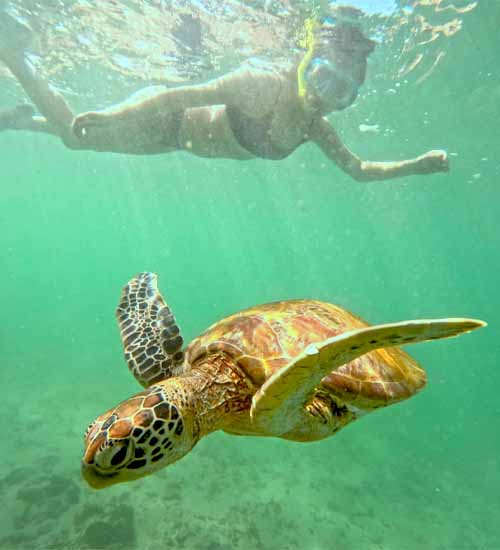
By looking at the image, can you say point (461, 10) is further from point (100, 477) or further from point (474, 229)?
point (474, 229)

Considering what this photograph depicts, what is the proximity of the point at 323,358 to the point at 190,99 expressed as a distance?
5.06 metres

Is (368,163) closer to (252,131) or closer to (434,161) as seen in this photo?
(434,161)

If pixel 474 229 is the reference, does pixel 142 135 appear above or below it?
above

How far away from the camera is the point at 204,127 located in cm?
575

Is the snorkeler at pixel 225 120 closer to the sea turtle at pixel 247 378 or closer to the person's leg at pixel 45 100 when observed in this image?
the person's leg at pixel 45 100

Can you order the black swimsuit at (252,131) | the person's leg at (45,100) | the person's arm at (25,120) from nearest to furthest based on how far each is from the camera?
1. the black swimsuit at (252,131)
2. the person's leg at (45,100)
3. the person's arm at (25,120)

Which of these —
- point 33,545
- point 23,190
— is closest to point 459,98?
point 33,545

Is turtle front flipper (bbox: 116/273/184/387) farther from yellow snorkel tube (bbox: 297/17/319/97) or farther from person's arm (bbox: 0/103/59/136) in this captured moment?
yellow snorkel tube (bbox: 297/17/319/97)

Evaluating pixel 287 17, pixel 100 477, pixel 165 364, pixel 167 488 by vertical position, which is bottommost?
pixel 167 488

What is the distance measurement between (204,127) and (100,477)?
528cm

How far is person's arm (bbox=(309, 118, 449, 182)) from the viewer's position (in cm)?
565

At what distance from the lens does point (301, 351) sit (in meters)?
2.36

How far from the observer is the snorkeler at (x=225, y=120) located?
5.40 metres

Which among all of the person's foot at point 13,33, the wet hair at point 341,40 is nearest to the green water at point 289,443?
the wet hair at point 341,40
